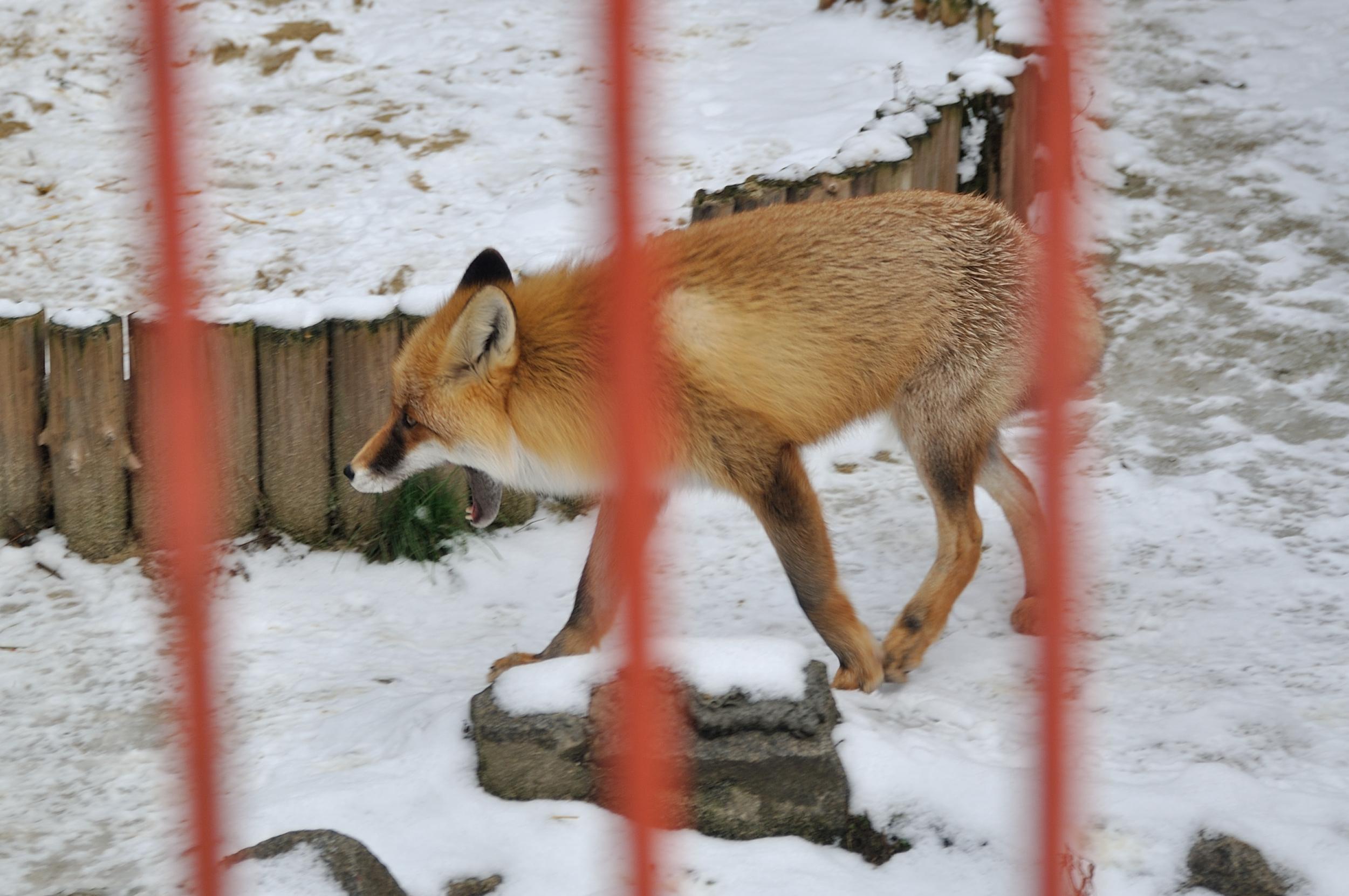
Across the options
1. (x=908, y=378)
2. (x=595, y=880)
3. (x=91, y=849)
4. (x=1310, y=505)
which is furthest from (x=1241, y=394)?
(x=91, y=849)

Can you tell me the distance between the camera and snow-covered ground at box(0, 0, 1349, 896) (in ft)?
9.07

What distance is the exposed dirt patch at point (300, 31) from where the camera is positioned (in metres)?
7.70

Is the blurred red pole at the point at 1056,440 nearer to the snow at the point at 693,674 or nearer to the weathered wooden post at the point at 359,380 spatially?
the snow at the point at 693,674

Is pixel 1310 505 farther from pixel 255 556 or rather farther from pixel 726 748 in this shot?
pixel 255 556

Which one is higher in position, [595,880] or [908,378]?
Result: [908,378]

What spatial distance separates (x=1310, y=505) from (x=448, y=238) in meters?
3.47

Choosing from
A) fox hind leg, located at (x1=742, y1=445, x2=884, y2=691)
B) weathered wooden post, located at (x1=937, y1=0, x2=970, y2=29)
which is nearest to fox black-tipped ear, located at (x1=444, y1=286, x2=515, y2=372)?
fox hind leg, located at (x1=742, y1=445, x2=884, y2=691)

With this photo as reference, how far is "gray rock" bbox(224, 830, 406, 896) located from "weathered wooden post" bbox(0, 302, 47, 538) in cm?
212

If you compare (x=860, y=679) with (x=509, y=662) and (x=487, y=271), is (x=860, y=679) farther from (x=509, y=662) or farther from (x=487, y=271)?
(x=487, y=271)

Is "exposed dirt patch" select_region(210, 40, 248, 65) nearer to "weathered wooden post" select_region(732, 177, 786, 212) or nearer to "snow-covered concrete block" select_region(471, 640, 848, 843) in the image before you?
"weathered wooden post" select_region(732, 177, 786, 212)

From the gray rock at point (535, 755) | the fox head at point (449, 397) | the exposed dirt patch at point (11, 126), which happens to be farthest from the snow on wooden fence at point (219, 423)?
the exposed dirt patch at point (11, 126)

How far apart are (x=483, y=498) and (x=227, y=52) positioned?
465 cm

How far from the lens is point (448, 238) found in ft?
18.8

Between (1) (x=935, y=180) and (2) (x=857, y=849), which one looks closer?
(2) (x=857, y=849)
